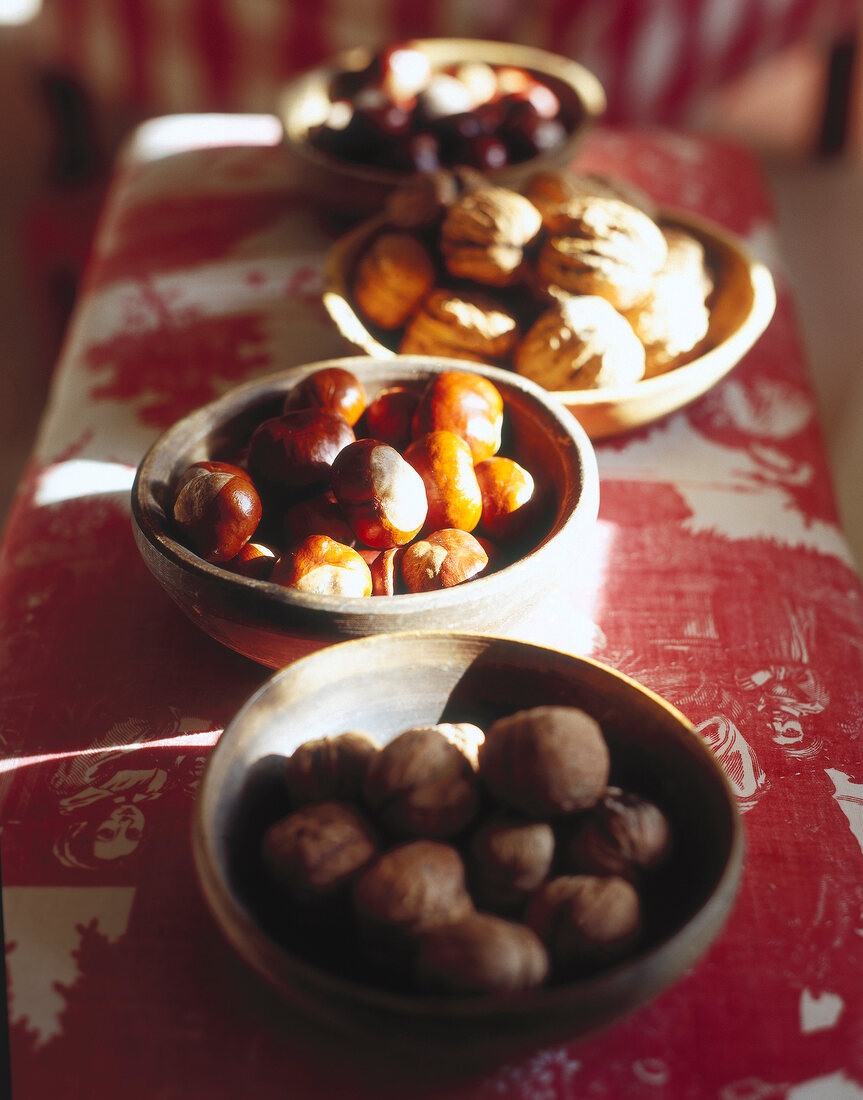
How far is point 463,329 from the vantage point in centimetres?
85

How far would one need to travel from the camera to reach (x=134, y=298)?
3.62 feet

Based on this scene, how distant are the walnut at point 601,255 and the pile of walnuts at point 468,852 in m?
0.46

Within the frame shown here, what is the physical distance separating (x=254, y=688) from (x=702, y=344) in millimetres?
521

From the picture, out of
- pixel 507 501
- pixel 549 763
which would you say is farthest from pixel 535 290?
pixel 549 763

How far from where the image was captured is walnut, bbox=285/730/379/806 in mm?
498

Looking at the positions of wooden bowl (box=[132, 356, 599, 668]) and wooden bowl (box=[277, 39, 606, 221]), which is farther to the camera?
wooden bowl (box=[277, 39, 606, 221])

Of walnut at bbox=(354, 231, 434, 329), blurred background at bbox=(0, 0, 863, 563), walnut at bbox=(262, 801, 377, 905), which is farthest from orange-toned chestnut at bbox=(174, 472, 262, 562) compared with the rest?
blurred background at bbox=(0, 0, 863, 563)

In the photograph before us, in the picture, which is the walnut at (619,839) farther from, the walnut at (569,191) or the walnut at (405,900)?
the walnut at (569,191)

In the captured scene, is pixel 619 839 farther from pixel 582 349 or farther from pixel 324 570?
pixel 582 349

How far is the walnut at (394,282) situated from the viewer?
884 millimetres

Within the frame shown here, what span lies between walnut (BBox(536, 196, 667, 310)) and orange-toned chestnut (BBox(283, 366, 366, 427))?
0.74 feet

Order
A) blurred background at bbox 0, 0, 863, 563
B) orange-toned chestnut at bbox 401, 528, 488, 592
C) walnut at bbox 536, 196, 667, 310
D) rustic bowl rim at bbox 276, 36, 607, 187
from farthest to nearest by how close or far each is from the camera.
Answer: blurred background at bbox 0, 0, 863, 563 → rustic bowl rim at bbox 276, 36, 607, 187 → walnut at bbox 536, 196, 667, 310 → orange-toned chestnut at bbox 401, 528, 488, 592

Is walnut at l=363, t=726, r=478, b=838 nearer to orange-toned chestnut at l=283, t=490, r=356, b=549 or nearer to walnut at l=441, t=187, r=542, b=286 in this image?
orange-toned chestnut at l=283, t=490, r=356, b=549

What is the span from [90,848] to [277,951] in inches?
8.2
